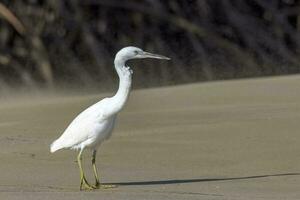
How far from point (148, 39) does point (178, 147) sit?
10.4 meters

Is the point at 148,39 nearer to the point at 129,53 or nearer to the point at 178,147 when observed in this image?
the point at 178,147

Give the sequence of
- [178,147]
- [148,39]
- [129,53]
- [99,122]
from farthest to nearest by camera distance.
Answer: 1. [148,39]
2. [178,147]
3. [129,53]
4. [99,122]

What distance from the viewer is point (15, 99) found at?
19.2 m

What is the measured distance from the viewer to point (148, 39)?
21.8 meters

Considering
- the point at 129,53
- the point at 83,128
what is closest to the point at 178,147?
the point at 129,53

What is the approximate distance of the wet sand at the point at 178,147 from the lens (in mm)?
9297

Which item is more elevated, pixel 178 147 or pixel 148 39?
pixel 148 39

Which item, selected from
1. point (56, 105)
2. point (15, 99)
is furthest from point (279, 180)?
point (15, 99)

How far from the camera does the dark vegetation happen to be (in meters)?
20.8

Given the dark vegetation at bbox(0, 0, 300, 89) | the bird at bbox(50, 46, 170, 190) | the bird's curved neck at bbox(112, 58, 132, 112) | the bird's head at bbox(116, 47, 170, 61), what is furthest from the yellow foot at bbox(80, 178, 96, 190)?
the dark vegetation at bbox(0, 0, 300, 89)

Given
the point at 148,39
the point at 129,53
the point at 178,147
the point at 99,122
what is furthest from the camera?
the point at 148,39

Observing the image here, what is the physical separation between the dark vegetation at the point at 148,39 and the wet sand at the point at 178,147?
4.82 m

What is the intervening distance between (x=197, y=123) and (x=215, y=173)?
2.81m

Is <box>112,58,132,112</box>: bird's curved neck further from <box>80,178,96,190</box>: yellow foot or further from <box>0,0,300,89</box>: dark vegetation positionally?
<box>0,0,300,89</box>: dark vegetation
